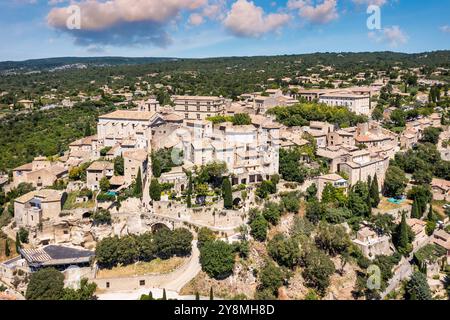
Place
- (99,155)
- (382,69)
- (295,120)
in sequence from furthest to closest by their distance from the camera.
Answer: (382,69) → (295,120) → (99,155)

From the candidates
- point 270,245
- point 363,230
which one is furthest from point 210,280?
point 363,230

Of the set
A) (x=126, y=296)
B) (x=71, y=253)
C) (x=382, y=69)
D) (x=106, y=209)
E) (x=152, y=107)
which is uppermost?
(x=382, y=69)

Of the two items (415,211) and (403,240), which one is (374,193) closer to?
Result: (415,211)

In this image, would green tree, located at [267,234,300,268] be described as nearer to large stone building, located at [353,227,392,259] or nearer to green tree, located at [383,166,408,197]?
large stone building, located at [353,227,392,259]

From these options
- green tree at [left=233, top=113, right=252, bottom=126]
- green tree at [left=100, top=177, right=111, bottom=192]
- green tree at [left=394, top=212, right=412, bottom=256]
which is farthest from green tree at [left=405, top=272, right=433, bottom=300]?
green tree at [left=100, top=177, right=111, bottom=192]

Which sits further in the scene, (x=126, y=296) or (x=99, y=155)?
(x=99, y=155)

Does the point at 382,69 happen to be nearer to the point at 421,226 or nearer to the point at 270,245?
the point at 421,226

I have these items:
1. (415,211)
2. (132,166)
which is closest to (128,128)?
(132,166)

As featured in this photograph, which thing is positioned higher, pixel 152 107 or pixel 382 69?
pixel 382 69
